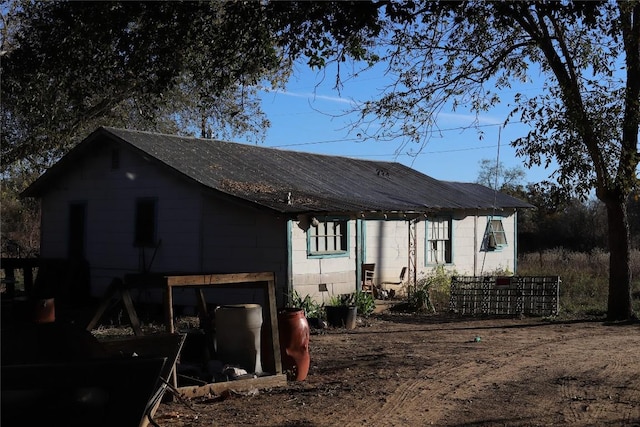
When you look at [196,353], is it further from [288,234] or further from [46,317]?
Result: [288,234]

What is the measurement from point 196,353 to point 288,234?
618 cm

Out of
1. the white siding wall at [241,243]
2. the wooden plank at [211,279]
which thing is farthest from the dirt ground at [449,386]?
the white siding wall at [241,243]

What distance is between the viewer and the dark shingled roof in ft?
51.7

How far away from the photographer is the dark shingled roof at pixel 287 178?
15.8 metres

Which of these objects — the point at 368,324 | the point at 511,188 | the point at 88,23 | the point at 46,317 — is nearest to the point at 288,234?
the point at 368,324

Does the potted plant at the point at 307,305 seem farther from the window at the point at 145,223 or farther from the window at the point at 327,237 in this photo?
the window at the point at 145,223

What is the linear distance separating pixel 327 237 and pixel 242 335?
819 cm

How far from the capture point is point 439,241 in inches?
827

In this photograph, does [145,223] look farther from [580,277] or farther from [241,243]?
[580,277]

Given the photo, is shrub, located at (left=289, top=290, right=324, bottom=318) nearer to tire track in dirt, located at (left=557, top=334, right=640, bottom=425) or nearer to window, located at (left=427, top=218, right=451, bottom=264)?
tire track in dirt, located at (left=557, top=334, right=640, bottom=425)

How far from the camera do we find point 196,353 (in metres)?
9.10

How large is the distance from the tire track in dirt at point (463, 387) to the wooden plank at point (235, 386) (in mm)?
1426

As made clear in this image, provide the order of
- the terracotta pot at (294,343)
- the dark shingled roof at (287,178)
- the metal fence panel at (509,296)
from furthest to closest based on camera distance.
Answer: the metal fence panel at (509,296)
the dark shingled roof at (287,178)
the terracotta pot at (294,343)

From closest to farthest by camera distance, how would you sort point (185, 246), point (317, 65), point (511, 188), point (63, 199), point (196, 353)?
point (317, 65), point (196, 353), point (185, 246), point (63, 199), point (511, 188)
